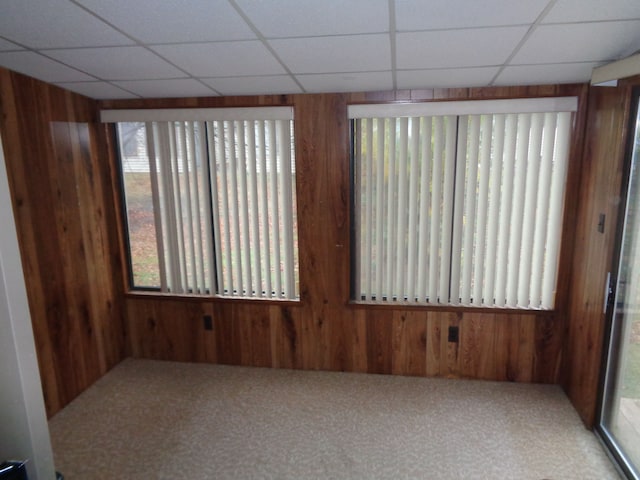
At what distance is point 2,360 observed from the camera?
1.15 metres

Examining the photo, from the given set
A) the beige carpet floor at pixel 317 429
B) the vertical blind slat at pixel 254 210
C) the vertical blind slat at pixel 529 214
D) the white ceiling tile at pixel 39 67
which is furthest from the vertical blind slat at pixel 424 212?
the white ceiling tile at pixel 39 67

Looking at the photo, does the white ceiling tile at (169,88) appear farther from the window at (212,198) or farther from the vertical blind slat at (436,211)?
the vertical blind slat at (436,211)

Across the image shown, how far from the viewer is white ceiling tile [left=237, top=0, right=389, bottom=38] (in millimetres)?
1317

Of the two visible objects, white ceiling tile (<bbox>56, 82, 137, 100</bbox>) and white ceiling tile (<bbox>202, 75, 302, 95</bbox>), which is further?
white ceiling tile (<bbox>56, 82, 137, 100</bbox>)

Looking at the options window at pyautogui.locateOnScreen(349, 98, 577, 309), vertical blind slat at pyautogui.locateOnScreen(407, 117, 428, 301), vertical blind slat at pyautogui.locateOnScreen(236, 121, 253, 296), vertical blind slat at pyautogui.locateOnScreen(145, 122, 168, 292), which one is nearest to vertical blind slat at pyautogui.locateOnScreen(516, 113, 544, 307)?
window at pyautogui.locateOnScreen(349, 98, 577, 309)

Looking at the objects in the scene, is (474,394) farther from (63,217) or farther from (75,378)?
(63,217)

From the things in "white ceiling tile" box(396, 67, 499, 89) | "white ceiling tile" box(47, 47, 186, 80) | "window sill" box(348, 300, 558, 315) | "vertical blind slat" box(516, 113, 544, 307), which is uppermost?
"white ceiling tile" box(47, 47, 186, 80)

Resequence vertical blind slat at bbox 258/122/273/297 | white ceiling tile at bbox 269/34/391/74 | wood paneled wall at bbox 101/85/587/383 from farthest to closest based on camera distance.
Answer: vertical blind slat at bbox 258/122/273/297, wood paneled wall at bbox 101/85/587/383, white ceiling tile at bbox 269/34/391/74

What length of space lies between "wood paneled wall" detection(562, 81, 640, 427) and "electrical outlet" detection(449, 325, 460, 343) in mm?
786

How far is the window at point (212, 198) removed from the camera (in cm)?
283

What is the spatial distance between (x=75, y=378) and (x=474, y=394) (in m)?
3.07

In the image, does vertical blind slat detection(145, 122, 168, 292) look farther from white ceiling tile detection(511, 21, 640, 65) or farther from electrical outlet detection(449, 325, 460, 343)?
white ceiling tile detection(511, 21, 640, 65)

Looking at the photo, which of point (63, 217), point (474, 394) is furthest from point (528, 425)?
point (63, 217)

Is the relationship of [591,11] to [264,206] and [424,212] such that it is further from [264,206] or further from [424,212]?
[264,206]
